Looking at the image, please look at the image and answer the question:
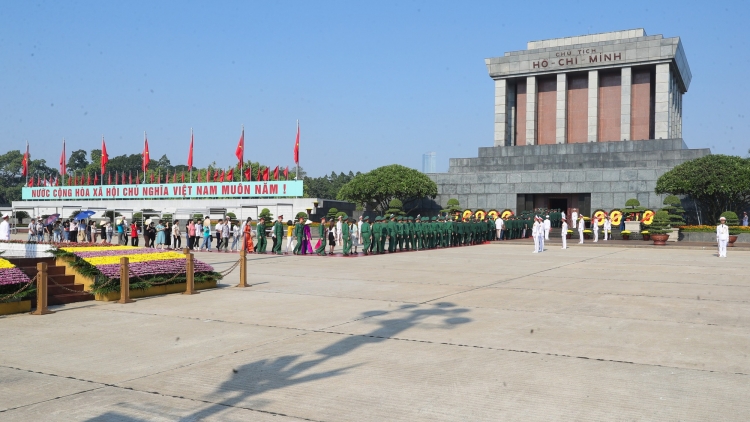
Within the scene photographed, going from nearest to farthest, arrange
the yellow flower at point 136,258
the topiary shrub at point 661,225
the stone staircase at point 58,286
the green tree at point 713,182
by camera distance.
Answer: the stone staircase at point 58,286 < the yellow flower at point 136,258 < the topiary shrub at point 661,225 < the green tree at point 713,182

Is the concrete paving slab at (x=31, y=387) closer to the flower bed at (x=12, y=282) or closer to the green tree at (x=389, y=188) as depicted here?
the flower bed at (x=12, y=282)

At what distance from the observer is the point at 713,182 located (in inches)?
1394

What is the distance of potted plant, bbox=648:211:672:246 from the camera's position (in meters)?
29.8

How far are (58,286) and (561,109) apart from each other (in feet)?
143

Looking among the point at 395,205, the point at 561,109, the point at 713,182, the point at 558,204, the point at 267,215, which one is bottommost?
the point at 267,215

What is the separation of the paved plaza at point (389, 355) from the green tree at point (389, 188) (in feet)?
104

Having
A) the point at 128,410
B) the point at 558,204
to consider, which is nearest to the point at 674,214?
the point at 558,204

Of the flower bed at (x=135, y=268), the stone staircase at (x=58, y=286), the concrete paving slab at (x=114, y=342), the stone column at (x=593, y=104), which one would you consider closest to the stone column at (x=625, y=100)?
the stone column at (x=593, y=104)

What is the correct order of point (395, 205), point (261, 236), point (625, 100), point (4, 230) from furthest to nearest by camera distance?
point (625, 100) → point (395, 205) → point (261, 236) → point (4, 230)

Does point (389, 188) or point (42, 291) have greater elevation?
point (389, 188)

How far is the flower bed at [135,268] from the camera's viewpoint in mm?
11367

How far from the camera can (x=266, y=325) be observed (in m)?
8.87

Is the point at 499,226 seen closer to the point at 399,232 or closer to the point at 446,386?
the point at 399,232

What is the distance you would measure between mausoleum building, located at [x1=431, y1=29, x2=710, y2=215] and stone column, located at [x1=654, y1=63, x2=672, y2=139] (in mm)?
68
